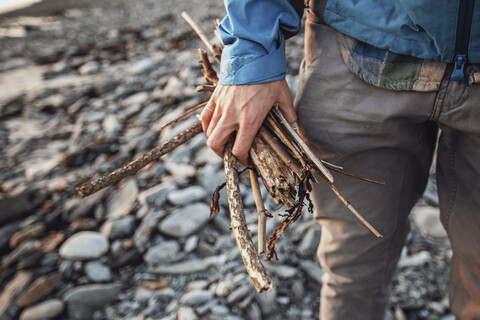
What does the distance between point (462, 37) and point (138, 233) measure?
239cm

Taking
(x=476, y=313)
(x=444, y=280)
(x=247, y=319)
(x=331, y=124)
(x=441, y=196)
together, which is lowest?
(x=444, y=280)

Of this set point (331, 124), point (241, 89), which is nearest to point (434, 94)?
point (331, 124)

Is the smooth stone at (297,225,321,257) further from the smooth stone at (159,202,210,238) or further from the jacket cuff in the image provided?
the jacket cuff

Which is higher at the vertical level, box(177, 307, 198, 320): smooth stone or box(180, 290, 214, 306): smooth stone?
box(177, 307, 198, 320): smooth stone

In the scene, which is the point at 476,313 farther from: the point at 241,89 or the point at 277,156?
the point at 241,89

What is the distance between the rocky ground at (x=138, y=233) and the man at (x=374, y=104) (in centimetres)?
84

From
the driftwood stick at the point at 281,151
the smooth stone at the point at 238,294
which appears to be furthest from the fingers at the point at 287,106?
the smooth stone at the point at 238,294

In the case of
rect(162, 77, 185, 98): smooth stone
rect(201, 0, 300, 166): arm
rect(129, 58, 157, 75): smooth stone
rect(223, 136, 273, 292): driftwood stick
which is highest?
rect(201, 0, 300, 166): arm

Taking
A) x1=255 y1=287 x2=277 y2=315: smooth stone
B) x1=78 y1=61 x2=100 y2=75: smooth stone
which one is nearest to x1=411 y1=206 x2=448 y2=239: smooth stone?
x1=255 y1=287 x2=277 y2=315: smooth stone

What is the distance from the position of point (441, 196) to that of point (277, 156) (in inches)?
31.3

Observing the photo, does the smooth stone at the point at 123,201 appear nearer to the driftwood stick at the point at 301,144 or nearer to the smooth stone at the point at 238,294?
the smooth stone at the point at 238,294

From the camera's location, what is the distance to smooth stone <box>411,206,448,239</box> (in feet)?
9.00

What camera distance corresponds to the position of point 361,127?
4.72 ft

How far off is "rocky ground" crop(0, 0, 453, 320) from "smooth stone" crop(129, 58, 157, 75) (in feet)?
1.70
